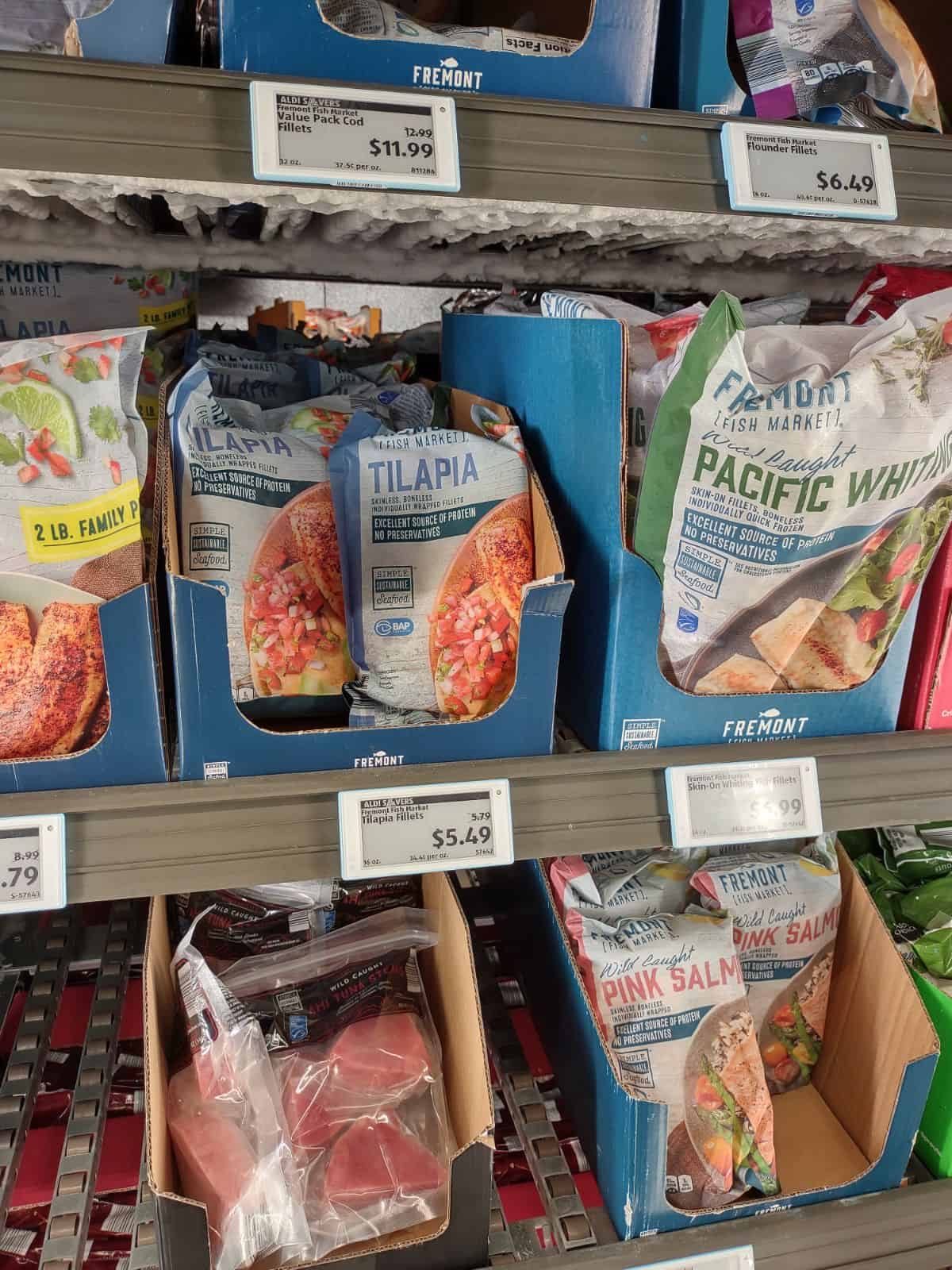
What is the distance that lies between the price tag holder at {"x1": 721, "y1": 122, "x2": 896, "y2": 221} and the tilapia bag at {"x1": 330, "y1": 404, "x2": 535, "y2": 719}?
30cm

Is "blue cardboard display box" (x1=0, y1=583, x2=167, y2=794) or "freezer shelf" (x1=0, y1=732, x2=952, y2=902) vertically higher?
"blue cardboard display box" (x1=0, y1=583, x2=167, y2=794)

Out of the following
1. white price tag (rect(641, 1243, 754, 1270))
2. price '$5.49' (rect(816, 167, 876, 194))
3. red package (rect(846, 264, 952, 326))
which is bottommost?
white price tag (rect(641, 1243, 754, 1270))

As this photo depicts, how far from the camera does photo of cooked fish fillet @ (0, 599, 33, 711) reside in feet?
2.33

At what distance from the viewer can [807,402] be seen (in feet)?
2.32

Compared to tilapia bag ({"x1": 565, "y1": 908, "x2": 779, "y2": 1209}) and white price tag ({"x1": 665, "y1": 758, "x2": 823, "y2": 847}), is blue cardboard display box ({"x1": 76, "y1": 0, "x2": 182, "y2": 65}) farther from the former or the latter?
tilapia bag ({"x1": 565, "y1": 908, "x2": 779, "y2": 1209})

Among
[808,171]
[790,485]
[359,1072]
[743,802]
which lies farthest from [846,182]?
[359,1072]

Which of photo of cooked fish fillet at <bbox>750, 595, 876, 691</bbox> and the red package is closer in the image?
photo of cooked fish fillet at <bbox>750, 595, 876, 691</bbox>

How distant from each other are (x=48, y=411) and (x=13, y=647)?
179 mm

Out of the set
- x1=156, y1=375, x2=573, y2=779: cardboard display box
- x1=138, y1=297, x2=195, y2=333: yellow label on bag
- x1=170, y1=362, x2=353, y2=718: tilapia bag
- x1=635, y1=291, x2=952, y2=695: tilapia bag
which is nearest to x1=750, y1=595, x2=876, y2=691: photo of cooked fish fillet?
x1=635, y1=291, x2=952, y2=695: tilapia bag

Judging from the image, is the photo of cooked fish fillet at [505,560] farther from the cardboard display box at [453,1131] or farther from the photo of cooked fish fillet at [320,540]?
the cardboard display box at [453,1131]

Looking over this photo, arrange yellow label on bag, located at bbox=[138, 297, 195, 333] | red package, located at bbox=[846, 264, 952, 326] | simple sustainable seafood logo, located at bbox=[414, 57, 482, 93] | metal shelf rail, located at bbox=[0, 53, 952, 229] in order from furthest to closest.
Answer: yellow label on bag, located at bbox=[138, 297, 195, 333] < red package, located at bbox=[846, 264, 952, 326] < simple sustainable seafood logo, located at bbox=[414, 57, 482, 93] < metal shelf rail, located at bbox=[0, 53, 952, 229]

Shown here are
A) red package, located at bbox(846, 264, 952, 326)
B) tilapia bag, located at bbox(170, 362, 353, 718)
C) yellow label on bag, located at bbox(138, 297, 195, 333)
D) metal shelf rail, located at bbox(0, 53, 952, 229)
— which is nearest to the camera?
metal shelf rail, located at bbox(0, 53, 952, 229)

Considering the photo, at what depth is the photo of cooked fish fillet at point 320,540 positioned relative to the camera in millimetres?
874

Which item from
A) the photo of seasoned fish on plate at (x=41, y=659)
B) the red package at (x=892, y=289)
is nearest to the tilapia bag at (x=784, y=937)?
the red package at (x=892, y=289)
